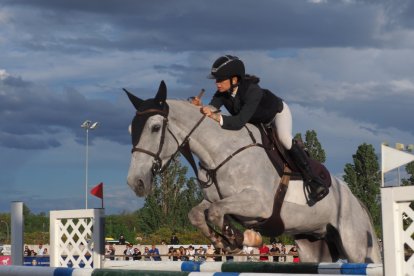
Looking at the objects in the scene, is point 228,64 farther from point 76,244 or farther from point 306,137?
point 306,137

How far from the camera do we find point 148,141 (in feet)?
17.1

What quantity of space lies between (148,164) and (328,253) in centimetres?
213

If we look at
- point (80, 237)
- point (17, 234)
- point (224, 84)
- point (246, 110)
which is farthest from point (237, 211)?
point (17, 234)

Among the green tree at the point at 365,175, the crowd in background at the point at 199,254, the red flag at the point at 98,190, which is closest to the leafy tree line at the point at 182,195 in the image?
the green tree at the point at 365,175

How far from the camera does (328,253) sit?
6.49 meters

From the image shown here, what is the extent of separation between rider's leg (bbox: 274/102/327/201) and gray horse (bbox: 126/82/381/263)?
83mm

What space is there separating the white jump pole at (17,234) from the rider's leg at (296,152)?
280 cm

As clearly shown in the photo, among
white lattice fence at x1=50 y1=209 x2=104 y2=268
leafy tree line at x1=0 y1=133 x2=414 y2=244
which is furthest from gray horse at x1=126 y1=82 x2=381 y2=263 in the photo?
leafy tree line at x1=0 y1=133 x2=414 y2=244

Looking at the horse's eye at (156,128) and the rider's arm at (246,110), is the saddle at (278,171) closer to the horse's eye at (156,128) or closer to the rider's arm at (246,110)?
the rider's arm at (246,110)

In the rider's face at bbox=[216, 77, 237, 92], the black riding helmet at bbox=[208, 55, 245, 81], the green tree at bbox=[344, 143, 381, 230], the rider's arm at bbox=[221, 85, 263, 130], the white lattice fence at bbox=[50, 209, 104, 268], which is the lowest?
the white lattice fence at bbox=[50, 209, 104, 268]

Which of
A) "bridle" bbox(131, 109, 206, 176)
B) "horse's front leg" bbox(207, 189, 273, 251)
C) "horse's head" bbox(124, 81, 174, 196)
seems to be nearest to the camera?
"horse's front leg" bbox(207, 189, 273, 251)

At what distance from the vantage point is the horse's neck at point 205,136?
5316mm

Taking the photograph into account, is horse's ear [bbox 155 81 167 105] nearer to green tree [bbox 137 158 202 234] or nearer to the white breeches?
the white breeches

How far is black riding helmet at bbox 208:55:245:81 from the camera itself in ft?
17.6
